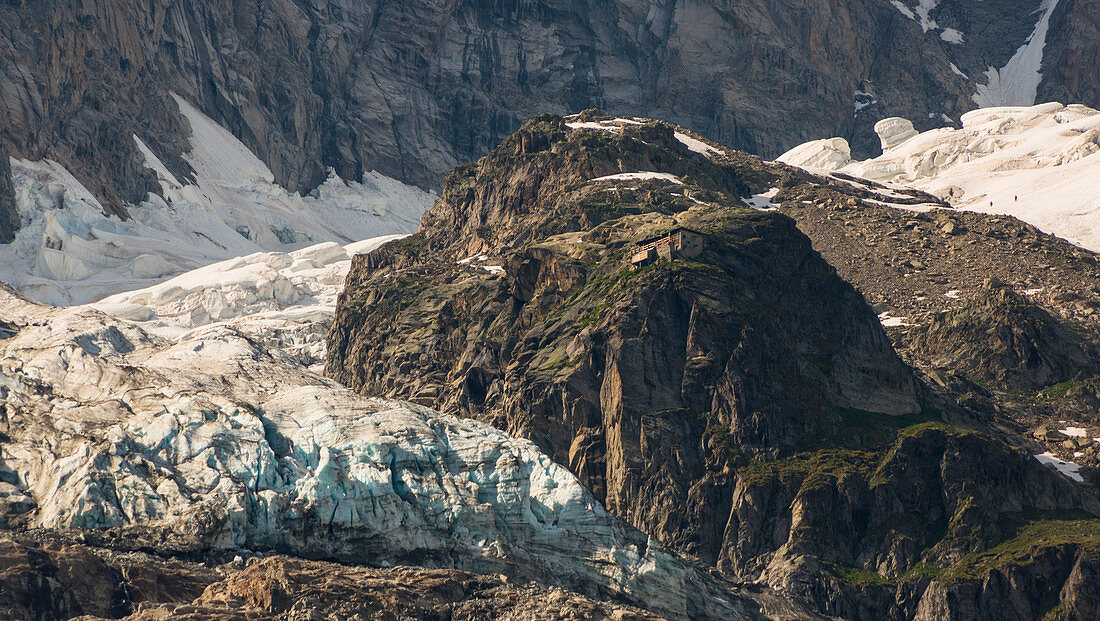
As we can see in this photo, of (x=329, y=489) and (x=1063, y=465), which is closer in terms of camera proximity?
(x=329, y=489)

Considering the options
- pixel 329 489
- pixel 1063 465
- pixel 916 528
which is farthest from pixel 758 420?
pixel 329 489

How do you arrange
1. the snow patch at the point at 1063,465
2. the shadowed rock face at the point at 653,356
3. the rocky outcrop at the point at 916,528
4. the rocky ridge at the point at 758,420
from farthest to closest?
the snow patch at the point at 1063,465
the shadowed rock face at the point at 653,356
the rocky ridge at the point at 758,420
the rocky outcrop at the point at 916,528

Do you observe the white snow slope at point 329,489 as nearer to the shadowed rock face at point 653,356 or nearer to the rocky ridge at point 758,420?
the rocky ridge at point 758,420

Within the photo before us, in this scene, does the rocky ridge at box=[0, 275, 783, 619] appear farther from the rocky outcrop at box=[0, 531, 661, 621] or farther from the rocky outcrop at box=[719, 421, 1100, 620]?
the rocky outcrop at box=[719, 421, 1100, 620]

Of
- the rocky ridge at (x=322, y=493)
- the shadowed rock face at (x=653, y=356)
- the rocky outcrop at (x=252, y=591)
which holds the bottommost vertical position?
→ the rocky outcrop at (x=252, y=591)

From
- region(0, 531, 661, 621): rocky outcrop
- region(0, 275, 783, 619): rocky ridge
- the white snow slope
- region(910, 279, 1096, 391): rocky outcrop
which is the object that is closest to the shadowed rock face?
region(910, 279, 1096, 391): rocky outcrop

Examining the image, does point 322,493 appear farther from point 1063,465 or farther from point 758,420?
point 1063,465

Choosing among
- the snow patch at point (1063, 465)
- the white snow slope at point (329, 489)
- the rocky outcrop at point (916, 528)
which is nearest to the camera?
the white snow slope at point (329, 489)

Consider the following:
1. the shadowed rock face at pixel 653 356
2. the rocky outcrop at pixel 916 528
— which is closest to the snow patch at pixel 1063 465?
the rocky outcrop at pixel 916 528

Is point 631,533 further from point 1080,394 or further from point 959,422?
point 1080,394
